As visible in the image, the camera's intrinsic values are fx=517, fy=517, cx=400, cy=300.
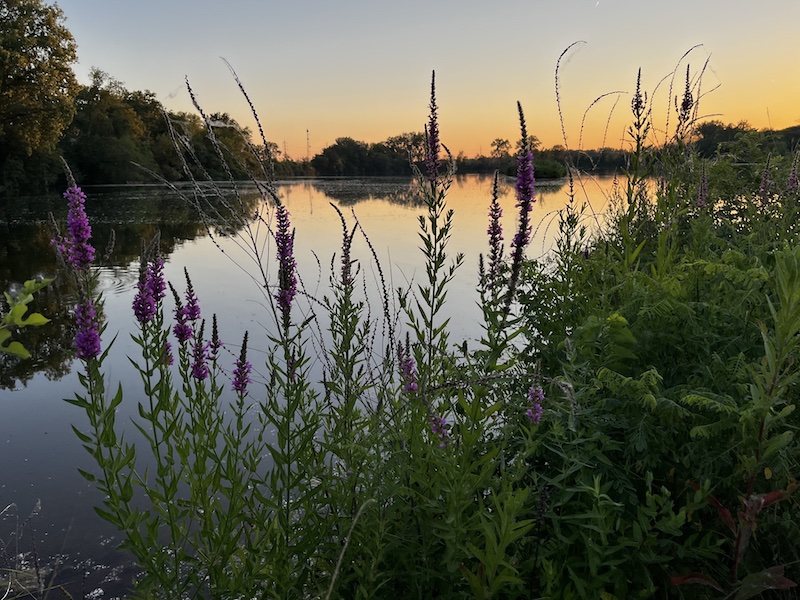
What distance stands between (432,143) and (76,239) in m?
1.55

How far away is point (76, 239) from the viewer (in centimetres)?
197

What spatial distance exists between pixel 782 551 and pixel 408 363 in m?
1.75

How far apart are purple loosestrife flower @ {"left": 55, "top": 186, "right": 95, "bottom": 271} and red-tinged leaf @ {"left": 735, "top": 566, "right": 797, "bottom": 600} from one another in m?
2.52

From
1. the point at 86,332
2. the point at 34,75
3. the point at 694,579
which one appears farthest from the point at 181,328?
the point at 34,75

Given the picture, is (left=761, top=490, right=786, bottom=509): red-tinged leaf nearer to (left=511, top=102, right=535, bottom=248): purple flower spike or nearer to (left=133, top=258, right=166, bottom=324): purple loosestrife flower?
(left=511, top=102, right=535, bottom=248): purple flower spike

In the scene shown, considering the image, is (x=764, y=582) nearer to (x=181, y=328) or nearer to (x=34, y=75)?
(x=181, y=328)

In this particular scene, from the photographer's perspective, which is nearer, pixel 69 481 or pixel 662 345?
pixel 662 345

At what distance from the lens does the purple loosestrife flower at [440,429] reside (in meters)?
2.13

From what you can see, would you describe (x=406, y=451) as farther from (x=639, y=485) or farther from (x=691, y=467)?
(x=691, y=467)

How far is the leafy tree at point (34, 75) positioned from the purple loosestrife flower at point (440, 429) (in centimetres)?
3517

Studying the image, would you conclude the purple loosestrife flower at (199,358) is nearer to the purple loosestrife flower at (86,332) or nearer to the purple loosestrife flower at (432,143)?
the purple loosestrife flower at (86,332)

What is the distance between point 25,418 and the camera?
18.2 feet

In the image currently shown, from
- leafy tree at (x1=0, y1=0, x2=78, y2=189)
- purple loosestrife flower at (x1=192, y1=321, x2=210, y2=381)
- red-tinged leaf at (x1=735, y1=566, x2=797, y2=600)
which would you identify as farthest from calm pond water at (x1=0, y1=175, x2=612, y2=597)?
leafy tree at (x1=0, y1=0, x2=78, y2=189)

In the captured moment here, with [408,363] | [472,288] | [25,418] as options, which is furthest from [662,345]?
[472,288]
